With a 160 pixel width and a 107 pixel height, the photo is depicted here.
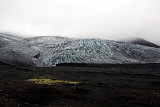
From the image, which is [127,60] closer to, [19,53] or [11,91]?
[19,53]

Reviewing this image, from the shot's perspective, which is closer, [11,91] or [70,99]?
[70,99]

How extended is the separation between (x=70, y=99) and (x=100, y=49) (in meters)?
58.8

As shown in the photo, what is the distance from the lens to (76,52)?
255ft

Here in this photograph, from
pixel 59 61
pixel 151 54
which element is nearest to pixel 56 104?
pixel 59 61

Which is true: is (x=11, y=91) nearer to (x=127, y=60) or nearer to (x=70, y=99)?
(x=70, y=99)

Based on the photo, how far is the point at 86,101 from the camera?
21953 mm

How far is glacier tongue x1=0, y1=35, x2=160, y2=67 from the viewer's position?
74938 mm

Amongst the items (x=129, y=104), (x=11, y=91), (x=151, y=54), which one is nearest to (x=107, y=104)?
(x=129, y=104)

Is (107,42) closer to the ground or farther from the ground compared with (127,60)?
farther from the ground

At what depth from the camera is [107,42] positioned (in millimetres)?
86438

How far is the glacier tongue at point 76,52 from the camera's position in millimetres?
74938

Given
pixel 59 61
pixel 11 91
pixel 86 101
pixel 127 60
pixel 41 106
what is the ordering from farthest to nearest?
pixel 127 60 → pixel 59 61 → pixel 11 91 → pixel 86 101 → pixel 41 106

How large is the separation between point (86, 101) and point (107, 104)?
209cm

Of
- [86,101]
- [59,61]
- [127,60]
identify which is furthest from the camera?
[127,60]
